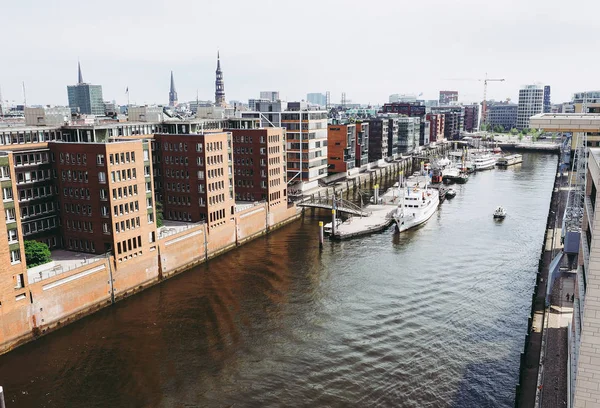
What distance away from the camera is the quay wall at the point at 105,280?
170ft

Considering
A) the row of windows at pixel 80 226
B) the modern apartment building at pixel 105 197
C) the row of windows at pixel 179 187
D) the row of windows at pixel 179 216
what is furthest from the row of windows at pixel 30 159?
the row of windows at pixel 179 216

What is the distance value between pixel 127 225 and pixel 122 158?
8.65 metres

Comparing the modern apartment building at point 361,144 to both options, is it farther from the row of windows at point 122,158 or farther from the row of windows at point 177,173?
the row of windows at point 122,158

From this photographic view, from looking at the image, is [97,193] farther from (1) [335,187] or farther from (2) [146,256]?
(1) [335,187]

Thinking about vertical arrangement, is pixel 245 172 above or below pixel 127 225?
above

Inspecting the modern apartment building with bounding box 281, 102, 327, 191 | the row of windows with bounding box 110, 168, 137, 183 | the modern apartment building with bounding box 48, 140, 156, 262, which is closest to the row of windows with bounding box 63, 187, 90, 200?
the modern apartment building with bounding box 48, 140, 156, 262

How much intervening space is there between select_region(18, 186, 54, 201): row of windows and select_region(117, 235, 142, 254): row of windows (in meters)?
13.2

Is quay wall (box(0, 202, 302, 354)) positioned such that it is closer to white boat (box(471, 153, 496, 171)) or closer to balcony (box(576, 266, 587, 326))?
balcony (box(576, 266, 587, 326))

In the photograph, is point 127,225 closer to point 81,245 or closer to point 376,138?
point 81,245

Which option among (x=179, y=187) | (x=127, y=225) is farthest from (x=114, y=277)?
(x=179, y=187)

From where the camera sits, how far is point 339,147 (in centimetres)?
14962

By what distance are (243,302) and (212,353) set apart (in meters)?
12.7

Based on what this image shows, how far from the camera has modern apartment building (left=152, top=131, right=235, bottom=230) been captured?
80.4 meters

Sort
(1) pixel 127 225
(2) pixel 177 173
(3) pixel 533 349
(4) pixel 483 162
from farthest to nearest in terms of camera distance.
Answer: (4) pixel 483 162
(2) pixel 177 173
(1) pixel 127 225
(3) pixel 533 349
